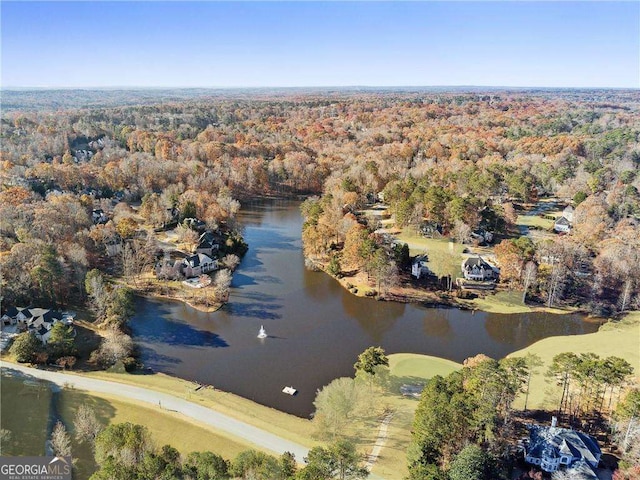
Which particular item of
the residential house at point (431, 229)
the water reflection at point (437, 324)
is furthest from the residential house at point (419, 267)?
the residential house at point (431, 229)

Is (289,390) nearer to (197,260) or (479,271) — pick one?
(197,260)

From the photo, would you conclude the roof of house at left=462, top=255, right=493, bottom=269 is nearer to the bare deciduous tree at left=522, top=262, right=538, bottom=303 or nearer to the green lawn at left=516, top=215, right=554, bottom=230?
the bare deciduous tree at left=522, top=262, right=538, bottom=303

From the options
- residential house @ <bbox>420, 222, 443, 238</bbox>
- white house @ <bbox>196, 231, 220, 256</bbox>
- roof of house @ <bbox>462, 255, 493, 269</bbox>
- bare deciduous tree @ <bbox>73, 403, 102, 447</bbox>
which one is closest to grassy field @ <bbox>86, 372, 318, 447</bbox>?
bare deciduous tree @ <bbox>73, 403, 102, 447</bbox>

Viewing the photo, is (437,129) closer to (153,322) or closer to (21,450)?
(153,322)

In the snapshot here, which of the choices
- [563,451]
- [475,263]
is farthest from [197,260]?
[563,451]

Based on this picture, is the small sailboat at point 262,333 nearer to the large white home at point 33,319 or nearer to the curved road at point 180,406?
the curved road at point 180,406

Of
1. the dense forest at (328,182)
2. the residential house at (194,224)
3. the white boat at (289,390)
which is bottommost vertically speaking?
the white boat at (289,390)
